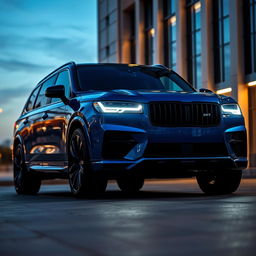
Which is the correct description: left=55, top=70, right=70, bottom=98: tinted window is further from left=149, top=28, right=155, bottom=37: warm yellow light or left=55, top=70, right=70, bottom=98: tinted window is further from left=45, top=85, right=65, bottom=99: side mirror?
left=149, top=28, right=155, bottom=37: warm yellow light

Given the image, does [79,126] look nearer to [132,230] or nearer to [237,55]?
[132,230]

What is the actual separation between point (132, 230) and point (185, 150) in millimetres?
3884

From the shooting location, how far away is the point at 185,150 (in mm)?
8609

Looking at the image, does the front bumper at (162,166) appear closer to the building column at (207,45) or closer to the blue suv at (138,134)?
the blue suv at (138,134)

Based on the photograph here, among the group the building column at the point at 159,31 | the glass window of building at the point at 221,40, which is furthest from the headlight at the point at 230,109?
the building column at the point at 159,31

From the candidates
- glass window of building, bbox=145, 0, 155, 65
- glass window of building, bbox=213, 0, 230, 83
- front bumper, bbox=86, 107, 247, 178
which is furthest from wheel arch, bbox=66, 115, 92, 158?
glass window of building, bbox=145, 0, 155, 65

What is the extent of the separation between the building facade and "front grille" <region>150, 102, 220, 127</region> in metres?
24.7

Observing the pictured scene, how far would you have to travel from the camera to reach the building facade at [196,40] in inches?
1329

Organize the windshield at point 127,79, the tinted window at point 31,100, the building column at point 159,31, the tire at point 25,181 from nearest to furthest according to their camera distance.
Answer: the windshield at point 127,79
the tire at point 25,181
the tinted window at point 31,100
the building column at point 159,31

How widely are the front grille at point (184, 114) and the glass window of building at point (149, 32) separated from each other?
37839mm

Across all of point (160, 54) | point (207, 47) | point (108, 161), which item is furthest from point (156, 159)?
point (160, 54)

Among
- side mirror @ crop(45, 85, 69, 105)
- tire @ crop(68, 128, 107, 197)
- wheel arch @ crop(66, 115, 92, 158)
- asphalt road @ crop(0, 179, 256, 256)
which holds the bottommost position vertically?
asphalt road @ crop(0, 179, 256, 256)

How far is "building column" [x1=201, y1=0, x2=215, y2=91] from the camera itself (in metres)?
37.1

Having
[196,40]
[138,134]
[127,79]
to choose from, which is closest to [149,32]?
[196,40]
